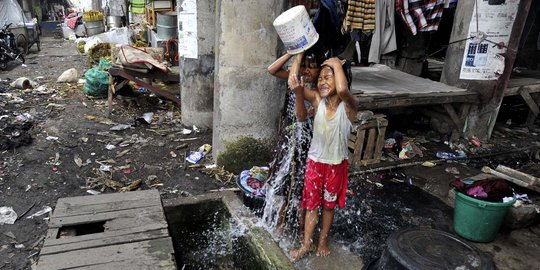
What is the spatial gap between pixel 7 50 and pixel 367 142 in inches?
505

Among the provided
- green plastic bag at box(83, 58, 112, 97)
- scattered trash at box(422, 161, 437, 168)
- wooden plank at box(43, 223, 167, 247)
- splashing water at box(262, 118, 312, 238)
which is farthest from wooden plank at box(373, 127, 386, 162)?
green plastic bag at box(83, 58, 112, 97)

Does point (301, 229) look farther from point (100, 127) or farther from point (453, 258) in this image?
point (100, 127)

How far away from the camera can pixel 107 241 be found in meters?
2.77

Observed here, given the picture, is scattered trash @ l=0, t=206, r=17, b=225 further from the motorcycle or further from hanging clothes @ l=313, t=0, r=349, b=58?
the motorcycle

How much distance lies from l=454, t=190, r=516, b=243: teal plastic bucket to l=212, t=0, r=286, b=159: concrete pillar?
2725 millimetres

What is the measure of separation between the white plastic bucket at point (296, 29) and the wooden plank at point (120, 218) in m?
1.85

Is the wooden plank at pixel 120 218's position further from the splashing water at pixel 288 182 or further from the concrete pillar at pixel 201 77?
the concrete pillar at pixel 201 77

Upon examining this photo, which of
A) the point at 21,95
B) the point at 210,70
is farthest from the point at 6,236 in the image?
the point at 21,95

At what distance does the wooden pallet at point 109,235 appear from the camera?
2541mm

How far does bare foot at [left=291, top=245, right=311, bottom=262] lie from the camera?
350 centimetres

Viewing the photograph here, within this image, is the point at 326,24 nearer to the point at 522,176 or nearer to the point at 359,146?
the point at 359,146

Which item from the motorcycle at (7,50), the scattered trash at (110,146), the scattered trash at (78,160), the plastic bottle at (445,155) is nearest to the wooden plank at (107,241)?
the scattered trash at (78,160)

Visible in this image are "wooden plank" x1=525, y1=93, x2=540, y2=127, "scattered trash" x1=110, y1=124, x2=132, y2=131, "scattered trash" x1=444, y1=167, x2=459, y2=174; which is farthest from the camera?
"wooden plank" x1=525, y1=93, x2=540, y2=127

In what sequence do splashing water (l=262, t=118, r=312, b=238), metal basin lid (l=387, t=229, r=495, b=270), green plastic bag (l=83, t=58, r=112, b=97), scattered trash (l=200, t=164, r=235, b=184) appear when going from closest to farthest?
1. metal basin lid (l=387, t=229, r=495, b=270)
2. splashing water (l=262, t=118, r=312, b=238)
3. scattered trash (l=200, t=164, r=235, b=184)
4. green plastic bag (l=83, t=58, r=112, b=97)
